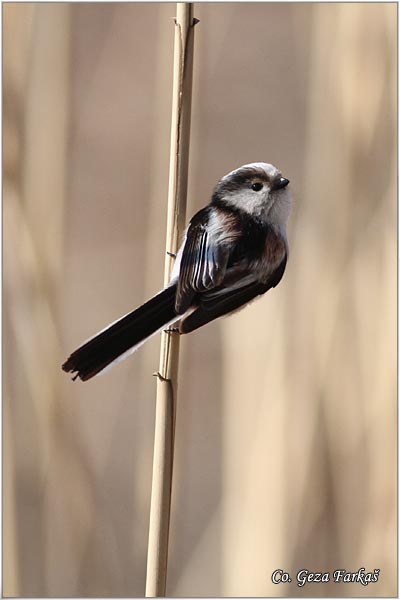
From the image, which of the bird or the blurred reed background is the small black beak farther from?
the blurred reed background

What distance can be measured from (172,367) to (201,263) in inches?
6.4

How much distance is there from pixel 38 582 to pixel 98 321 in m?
0.69

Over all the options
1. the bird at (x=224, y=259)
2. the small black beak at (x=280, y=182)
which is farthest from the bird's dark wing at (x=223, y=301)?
the small black beak at (x=280, y=182)

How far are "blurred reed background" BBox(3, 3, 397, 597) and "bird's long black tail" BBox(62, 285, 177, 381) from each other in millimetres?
472

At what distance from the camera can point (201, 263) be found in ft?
3.22

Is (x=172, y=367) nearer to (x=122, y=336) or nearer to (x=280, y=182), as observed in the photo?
(x=122, y=336)

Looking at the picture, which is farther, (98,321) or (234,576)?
(98,321)

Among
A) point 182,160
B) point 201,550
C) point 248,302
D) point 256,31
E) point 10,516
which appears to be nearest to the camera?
point 182,160

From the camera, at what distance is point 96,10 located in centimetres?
164

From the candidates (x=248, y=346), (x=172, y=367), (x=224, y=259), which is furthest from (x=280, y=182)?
(x=248, y=346)

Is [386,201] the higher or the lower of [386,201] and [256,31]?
the lower

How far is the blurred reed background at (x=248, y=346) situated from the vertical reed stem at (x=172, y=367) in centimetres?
47

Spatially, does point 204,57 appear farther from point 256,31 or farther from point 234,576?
point 234,576

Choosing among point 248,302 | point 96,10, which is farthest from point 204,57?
point 248,302
